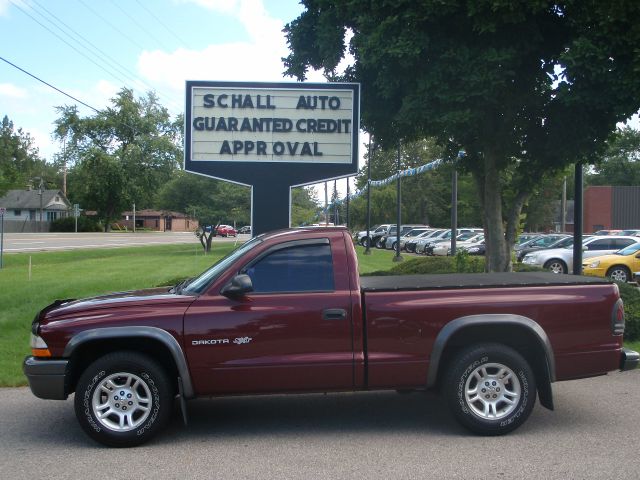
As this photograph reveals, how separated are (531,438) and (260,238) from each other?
9.67ft

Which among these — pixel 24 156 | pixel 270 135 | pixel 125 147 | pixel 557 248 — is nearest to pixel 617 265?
pixel 557 248

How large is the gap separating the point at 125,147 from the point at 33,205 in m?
23.8

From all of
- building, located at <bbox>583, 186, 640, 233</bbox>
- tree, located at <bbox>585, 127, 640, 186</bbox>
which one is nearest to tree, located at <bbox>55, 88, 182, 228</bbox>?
building, located at <bbox>583, 186, 640, 233</bbox>

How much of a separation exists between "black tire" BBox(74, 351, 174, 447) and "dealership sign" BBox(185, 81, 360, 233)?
579 cm

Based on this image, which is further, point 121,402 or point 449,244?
point 449,244

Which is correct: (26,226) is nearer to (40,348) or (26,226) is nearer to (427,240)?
(427,240)

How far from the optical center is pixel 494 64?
9266 mm

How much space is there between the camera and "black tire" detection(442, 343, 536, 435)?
5.70m

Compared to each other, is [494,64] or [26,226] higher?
[494,64]

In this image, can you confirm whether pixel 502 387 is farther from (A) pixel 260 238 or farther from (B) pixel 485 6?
(B) pixel 485 6

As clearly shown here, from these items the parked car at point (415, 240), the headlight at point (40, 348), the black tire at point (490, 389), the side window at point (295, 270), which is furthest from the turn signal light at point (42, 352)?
the parked car at point (415, 240)

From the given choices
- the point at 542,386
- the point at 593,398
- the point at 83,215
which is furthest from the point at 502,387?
the point at 83,215

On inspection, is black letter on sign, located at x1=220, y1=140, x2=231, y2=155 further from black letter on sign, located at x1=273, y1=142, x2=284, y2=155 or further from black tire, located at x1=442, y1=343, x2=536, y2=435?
black tire, located at x1=442, y1=343, x2=536, y2=435

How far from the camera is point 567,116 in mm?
10242
